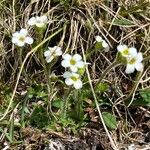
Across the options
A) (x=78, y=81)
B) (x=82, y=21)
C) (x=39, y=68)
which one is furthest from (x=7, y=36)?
(x=78, y=81)

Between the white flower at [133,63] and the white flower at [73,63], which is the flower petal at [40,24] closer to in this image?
the white flower at [73,63]

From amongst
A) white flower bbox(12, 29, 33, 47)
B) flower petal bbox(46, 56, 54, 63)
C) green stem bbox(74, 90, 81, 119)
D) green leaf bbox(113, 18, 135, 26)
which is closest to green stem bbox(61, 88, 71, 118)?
green stem bbox(74, 90, 81, 119)

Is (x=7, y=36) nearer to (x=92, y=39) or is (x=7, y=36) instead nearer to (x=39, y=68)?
(x=39, y=68)

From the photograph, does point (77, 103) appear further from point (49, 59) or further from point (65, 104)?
point (49, 59)

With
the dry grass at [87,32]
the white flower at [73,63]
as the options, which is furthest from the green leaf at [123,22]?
the white flower at [73,63]

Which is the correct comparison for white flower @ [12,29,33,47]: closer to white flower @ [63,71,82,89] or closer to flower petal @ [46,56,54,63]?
flower petal @ [46,56,54,63]
